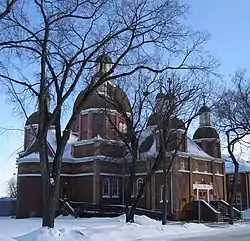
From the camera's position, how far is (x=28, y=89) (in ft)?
65.4

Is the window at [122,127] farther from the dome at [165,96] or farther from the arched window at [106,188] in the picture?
the dome at [165,96]

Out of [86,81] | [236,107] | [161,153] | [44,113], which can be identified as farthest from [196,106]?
[44,113]

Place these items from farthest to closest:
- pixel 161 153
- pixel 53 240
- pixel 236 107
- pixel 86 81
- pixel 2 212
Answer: pixel 2 212, pixel 236 107, pixel 161 153, pixel 86 81, pixel 53 240

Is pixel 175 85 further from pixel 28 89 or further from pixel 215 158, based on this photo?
pixel 215 158

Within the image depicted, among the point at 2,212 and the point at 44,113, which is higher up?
the point at 44,113

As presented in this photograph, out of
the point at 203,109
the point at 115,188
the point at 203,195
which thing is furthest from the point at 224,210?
the point at 203,109

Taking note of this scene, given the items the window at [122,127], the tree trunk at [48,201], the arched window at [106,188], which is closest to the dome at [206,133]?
the arched window at [106,188]

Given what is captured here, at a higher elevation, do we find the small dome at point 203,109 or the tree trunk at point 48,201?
the small dome at point 203,109

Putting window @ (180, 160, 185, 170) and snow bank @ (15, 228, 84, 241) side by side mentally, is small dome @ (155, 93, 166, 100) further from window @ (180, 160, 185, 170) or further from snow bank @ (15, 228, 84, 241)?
window @ (180, 160, 185, 170)

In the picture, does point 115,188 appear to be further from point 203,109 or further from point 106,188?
point 203,109

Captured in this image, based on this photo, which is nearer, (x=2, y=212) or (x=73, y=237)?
(x=73, y=237)

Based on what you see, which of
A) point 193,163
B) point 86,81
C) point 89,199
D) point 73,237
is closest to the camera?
point 73,237

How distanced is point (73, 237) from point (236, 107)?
21.5 m

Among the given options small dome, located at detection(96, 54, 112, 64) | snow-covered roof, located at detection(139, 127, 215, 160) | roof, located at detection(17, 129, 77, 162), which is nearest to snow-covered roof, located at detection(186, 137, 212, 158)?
snow-covered roof, located at detection(139, 127, 215, 160)
